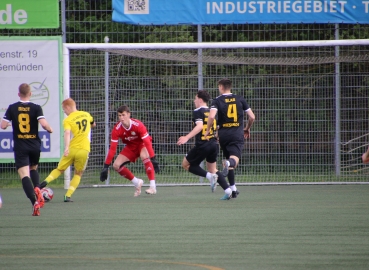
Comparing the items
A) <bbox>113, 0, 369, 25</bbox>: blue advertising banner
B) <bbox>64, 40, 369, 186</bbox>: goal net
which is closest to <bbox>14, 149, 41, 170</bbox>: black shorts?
<bbox>64, 40, 369, 186</bbox>: goal net

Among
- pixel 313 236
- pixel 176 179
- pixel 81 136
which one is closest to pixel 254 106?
pixel 176 179

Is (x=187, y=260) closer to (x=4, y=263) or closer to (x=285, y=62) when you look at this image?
(x=4, y=263)

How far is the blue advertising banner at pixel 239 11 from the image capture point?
15.9m

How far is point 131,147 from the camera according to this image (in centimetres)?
1377

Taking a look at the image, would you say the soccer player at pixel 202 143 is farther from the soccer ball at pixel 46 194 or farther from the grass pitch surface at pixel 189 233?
the soccer ball at pixel 46 194

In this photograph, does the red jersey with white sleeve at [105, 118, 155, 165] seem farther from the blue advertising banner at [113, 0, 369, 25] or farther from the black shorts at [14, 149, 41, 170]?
the blue advertising banner at [113, 0, 369, 25]

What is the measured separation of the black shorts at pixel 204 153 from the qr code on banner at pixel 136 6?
152 inches

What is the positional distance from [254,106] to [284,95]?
693 mm

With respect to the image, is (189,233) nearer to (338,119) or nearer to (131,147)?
(131,147)

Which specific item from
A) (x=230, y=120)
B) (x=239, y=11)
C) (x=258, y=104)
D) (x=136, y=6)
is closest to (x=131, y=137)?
(x=230, y=120)

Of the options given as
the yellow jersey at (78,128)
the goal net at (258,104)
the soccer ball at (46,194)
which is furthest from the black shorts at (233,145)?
the goal net at (258,104)

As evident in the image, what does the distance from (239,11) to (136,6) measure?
213cm

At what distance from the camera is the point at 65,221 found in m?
9.54

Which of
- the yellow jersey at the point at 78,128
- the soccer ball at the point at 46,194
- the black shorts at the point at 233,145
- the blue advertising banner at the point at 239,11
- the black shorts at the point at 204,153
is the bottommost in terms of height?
the soccer ball at the point at 46,194
